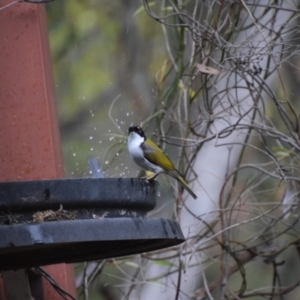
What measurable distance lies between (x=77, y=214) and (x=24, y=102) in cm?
93

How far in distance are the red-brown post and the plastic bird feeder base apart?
57 cm

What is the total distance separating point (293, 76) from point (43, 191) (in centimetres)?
399

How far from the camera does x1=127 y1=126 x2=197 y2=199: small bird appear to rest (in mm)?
4926

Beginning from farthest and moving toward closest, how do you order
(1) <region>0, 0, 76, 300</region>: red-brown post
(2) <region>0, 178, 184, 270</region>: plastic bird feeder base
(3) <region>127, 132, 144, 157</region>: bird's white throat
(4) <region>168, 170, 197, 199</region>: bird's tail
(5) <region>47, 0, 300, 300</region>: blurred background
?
(4) <region>168, 170, 197, 199</region>: bird's tail → (3) <region>127, 132, 144, 157</region>: bird's white throat → (5) <region>47, 0, 300, 300</region>: blurred background → (1) <region>0, 0, 76, 300</region>: red-brown post → (2) <region>0, 178, 184, 270</region>: plastic bird feeder base

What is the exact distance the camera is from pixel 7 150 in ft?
11.8

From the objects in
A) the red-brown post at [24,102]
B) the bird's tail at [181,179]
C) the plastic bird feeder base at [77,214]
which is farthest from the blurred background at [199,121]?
the plastic bird feeder base at [77,214]

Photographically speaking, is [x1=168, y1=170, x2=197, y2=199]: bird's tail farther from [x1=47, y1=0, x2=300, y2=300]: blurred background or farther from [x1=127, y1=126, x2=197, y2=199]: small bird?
[x1=47, y1=0, x2=300, y2=300]: blurred background

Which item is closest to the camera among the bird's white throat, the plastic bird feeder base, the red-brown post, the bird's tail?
the plastic bird feeder base

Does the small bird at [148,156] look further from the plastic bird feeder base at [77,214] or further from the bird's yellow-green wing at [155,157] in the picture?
the plastic bird feeder base at [77,214]

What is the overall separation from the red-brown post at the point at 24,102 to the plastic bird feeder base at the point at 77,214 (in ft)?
1.88

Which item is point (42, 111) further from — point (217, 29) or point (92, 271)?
point (92, 271)

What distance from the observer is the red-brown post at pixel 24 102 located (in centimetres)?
359

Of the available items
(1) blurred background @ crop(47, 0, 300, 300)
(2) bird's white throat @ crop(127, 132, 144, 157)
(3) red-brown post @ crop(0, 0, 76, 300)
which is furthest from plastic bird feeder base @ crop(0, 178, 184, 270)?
(2) bird's white throat @ crop(127, 132, 144, 157)

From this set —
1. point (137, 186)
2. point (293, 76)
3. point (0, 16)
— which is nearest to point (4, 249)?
point (137, 186)
